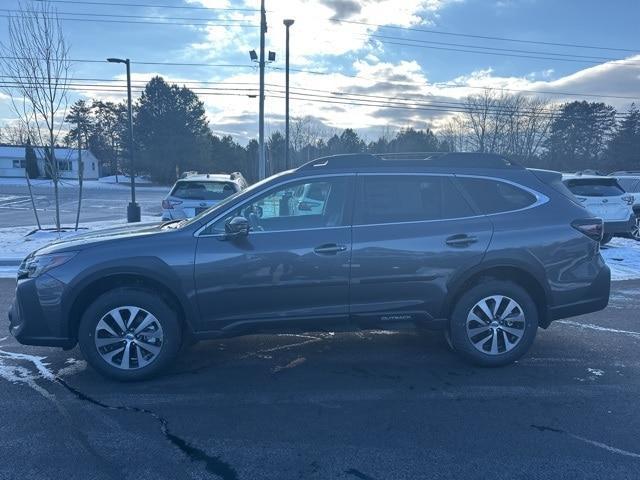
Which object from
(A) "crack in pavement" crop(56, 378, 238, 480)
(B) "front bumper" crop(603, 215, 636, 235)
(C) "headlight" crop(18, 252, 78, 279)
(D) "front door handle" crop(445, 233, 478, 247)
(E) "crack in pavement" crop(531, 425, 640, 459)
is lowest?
(A) "crack in pavement" crop(56, 378, 238, 480)

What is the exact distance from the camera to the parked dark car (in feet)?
13.3

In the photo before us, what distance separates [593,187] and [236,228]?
10.4m

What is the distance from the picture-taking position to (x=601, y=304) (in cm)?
461

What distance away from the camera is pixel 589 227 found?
4445 mm

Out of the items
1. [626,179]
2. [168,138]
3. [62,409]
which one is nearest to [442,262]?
[62,409]

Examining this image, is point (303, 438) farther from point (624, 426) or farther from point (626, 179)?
point (626, 179)

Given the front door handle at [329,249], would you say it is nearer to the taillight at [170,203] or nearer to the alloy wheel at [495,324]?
the alloy wheel at [495,324]

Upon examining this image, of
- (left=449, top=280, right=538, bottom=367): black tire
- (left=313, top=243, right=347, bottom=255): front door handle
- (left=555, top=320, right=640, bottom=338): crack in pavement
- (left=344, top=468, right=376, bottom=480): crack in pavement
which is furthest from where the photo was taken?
(left=555, top=320, right=640, bottom=338): crack in pavement

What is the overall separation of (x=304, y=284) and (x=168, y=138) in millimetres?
51023

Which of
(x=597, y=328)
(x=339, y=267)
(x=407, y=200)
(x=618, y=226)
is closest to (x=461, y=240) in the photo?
(x=407, y=200)

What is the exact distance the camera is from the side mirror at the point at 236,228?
3.98m

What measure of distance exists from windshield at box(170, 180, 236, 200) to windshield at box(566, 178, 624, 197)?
790 cm

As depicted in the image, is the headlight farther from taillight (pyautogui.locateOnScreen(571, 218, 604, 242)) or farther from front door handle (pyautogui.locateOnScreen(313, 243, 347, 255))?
taillight (pyautogui.locateOnScreen(571, 218, 604, 242))

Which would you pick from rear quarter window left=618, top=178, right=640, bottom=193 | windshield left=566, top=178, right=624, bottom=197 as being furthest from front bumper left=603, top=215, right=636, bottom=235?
rear quarter window left=618, top=178, right=640, bottom=193
